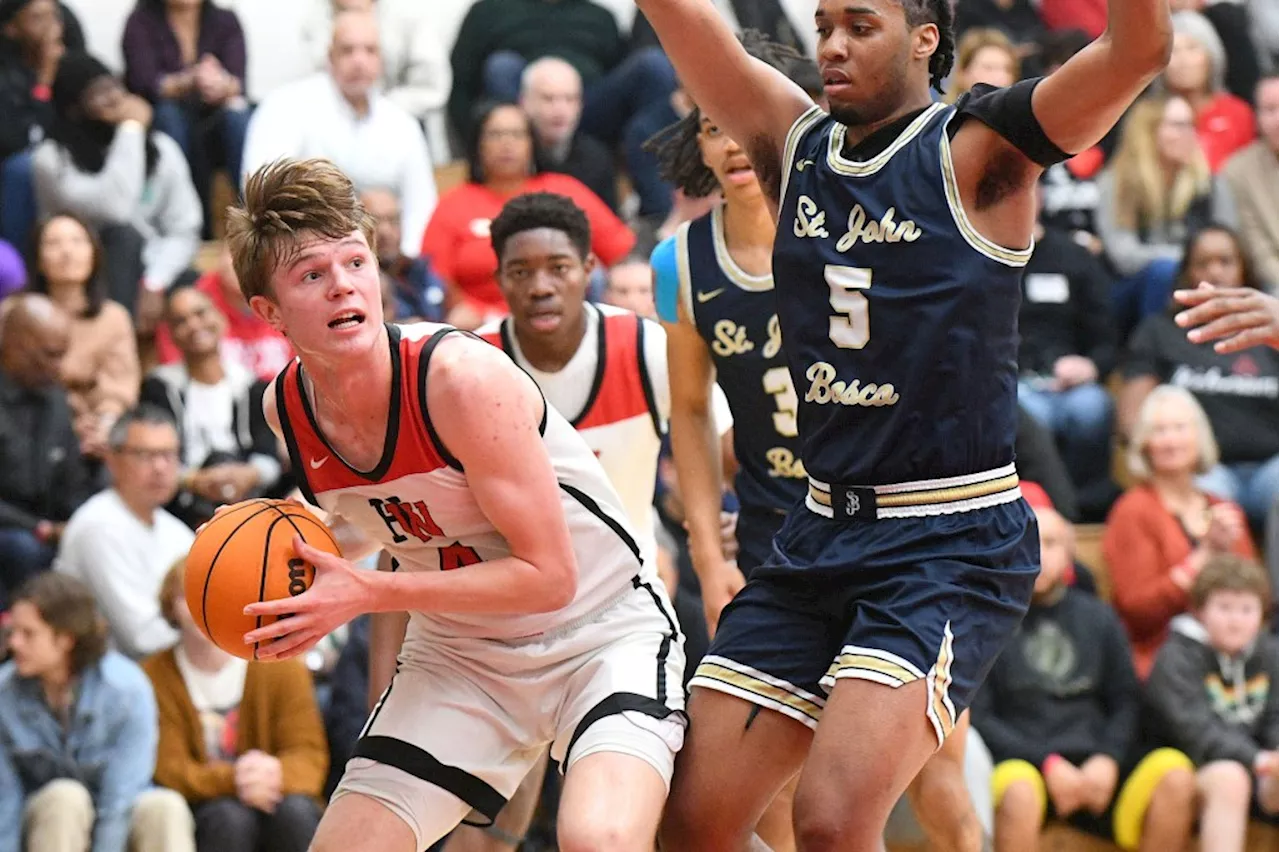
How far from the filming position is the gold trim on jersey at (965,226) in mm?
4031

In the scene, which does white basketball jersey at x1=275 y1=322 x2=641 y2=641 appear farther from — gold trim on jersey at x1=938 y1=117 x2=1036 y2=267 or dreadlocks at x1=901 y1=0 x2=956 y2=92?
dreadlocks at x1=901 y1=0 x2=956 y2=92

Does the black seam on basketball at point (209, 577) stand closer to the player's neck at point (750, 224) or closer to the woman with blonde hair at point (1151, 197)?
the player's neck at point (750, 224)

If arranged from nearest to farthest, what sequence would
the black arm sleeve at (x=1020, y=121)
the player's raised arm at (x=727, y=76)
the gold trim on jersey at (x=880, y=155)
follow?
the black arm sleeve at (x=1020, y=121), the gold trim on jersey at (x=880, y=155), the player's raised arm at (x=727, y=76)

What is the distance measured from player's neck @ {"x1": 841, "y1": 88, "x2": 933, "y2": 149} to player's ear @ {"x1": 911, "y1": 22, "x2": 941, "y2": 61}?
0.28 feet

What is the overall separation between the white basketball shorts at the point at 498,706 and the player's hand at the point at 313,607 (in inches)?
17.7

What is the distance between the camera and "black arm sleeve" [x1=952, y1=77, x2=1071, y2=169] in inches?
155

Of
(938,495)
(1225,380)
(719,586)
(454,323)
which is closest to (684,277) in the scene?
(719,586)

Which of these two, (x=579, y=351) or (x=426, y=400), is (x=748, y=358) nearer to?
(x=579, y=351)

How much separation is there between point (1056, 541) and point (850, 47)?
13.9 feet

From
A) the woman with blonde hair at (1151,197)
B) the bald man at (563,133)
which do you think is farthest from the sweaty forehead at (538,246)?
the woman with blonde hair at (1151,197)

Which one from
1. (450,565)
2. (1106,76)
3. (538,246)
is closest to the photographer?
(1106,76)

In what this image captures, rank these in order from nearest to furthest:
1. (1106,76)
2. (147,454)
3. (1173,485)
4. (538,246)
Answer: (1106,76)
(538,246)
(147,454)
(1173,485)

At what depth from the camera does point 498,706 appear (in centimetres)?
452

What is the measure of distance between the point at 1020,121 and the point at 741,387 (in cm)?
171
